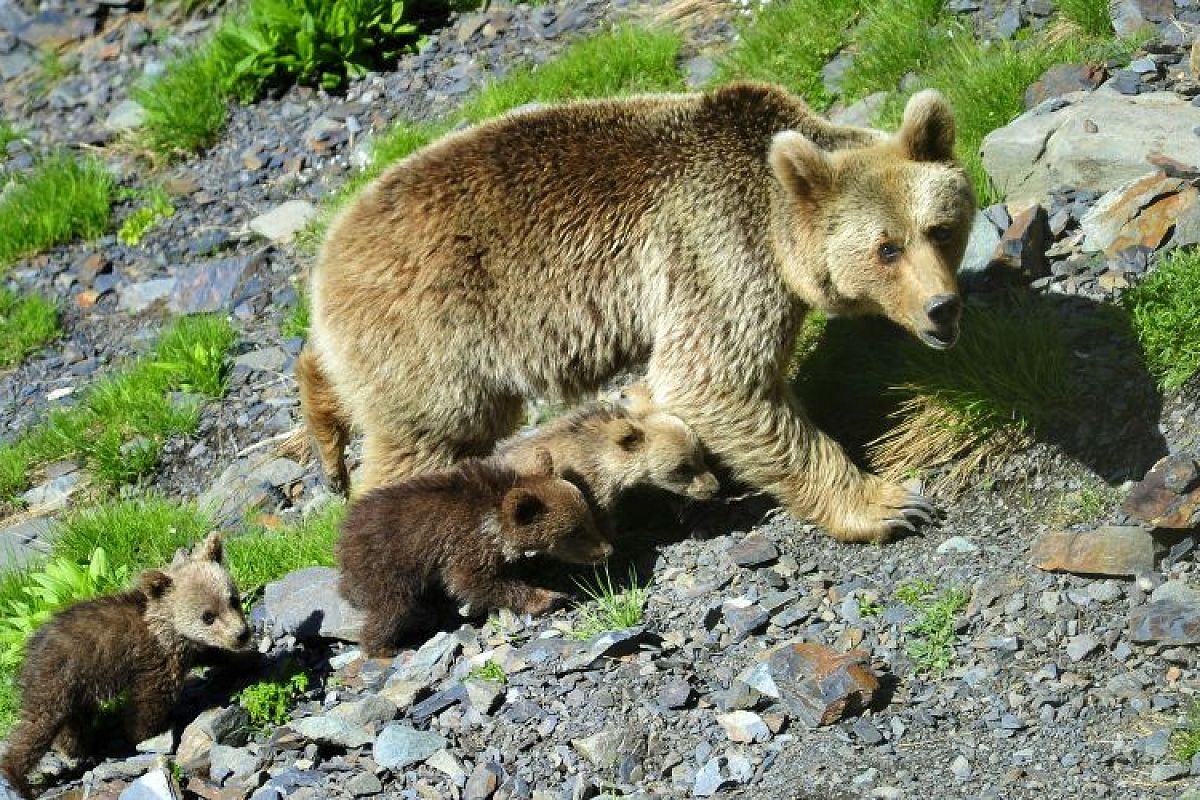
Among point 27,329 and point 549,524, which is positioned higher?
point 549,524

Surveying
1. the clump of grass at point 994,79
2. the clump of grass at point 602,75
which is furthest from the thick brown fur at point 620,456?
the clump of grass at point 602,75

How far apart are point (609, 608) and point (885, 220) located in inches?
99.1

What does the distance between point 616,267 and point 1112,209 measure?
3.11 m

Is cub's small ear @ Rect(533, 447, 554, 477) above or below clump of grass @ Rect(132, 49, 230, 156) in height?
below

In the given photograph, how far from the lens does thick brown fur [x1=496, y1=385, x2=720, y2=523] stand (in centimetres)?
820

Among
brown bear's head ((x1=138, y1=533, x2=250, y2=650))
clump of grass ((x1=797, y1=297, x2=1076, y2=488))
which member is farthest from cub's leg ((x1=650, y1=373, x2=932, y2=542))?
brown bear's head ((x1=138, y1=533, x2=250, y2=650))

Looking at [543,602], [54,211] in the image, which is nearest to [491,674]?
[543,602]

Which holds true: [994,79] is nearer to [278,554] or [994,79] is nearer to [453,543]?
[453,543]

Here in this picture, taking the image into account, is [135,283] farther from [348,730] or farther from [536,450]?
[348,730]

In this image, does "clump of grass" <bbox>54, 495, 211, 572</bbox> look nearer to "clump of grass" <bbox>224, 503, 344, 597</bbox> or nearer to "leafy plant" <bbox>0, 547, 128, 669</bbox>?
"leafy plant" <bbox>0, 547, 128, 669</bbox>

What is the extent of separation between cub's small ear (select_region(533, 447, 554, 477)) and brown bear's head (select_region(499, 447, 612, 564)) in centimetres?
12

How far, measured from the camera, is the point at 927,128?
8086 millimetres

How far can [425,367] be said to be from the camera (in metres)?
8.16

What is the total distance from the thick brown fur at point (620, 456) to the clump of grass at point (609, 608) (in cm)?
54
